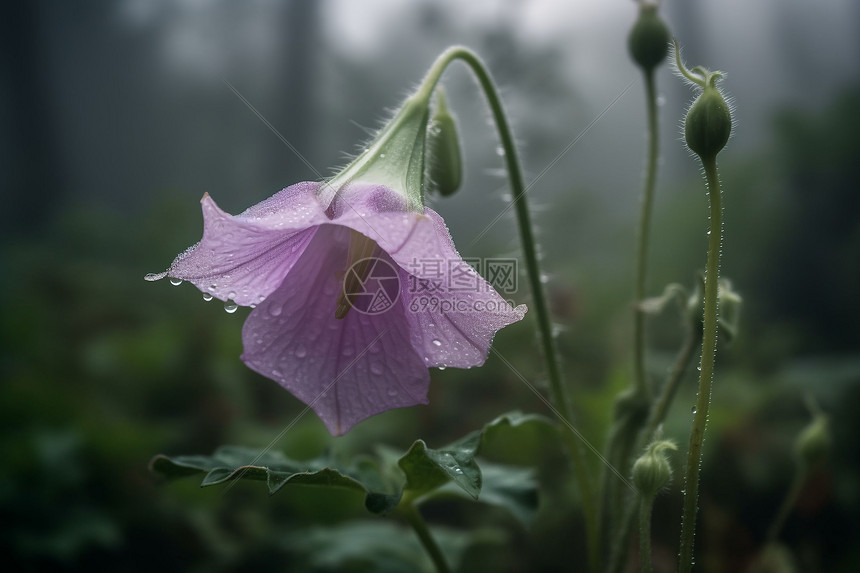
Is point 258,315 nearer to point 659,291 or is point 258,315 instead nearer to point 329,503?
point 329,503

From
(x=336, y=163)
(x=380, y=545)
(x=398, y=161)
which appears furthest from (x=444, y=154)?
(x=336, y=163)

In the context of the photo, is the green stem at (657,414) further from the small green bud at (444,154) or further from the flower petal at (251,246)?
the flower petal at (251,246)

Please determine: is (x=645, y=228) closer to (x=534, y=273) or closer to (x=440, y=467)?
(x=534, y=273)

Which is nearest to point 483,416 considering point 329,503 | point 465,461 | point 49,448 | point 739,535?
point 329,503

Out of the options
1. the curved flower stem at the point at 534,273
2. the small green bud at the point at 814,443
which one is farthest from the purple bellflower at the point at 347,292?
the small green bud at the point at 814,443

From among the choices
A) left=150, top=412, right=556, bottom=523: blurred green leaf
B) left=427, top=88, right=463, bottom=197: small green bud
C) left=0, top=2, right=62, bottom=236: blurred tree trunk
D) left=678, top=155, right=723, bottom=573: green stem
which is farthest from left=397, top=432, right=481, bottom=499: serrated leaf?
left=0, top=2, right=62, bottom=236: blurred tree trunk

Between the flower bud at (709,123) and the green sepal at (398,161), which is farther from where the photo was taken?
the green sepal at (398,161)

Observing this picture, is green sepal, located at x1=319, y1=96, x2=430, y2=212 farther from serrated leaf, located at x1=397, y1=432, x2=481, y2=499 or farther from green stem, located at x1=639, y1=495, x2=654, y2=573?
green stem, located at x1=639, y1=495, x2=654, y2=573
